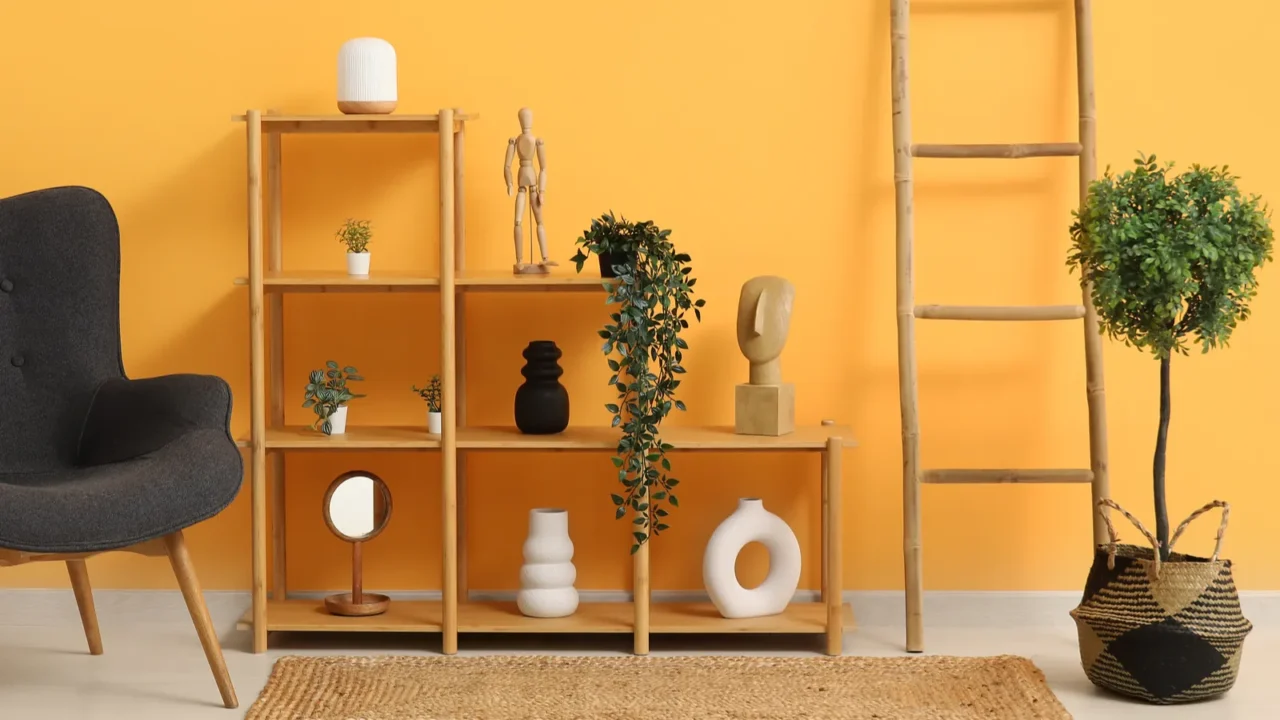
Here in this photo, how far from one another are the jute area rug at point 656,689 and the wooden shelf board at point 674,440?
463mm

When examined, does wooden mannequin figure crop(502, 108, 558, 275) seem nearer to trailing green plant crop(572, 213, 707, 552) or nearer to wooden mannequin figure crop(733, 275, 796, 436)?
trailing green plant crop(572, 213, 707, 552)

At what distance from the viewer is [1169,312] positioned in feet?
8.21

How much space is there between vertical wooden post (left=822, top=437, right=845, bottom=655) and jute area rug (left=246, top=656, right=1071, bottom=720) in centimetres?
6

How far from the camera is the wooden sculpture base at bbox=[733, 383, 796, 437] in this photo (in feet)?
9.53

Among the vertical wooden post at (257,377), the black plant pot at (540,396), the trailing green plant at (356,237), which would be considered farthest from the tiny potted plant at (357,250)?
the black plant pot at (540,396)

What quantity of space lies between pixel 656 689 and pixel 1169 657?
101 cm

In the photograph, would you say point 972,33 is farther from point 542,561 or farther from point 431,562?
point 431,562

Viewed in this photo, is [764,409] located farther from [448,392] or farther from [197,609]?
[197,609]

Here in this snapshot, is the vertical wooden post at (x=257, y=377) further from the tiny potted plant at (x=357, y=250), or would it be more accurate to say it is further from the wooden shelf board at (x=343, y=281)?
the tiny potted plant at (x=357, y=250)

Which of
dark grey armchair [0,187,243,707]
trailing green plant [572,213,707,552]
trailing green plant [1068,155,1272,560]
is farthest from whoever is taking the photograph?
trailing green plant [572,213,707,552]

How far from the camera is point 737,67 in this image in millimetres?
3158

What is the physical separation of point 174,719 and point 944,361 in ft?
6.23

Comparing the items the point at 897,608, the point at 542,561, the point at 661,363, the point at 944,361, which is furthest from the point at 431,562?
the point at 944,361

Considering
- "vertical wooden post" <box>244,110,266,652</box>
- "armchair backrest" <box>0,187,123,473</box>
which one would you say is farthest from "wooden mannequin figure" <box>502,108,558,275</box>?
"armchair backrest" <box>0,187,123,473</box>
